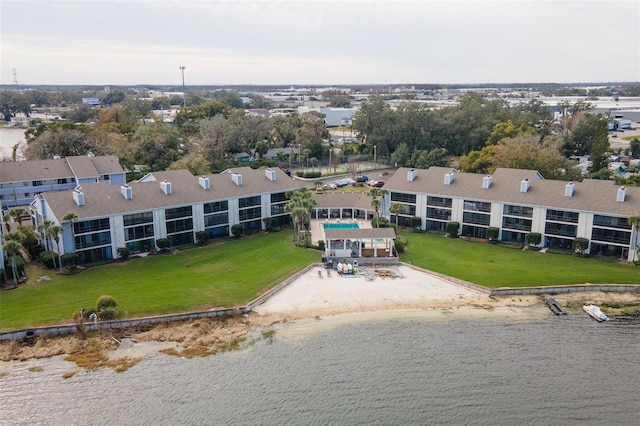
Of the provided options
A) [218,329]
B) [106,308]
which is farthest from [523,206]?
[106,308]

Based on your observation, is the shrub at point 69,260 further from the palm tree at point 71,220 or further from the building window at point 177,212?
the building window at point 177,212

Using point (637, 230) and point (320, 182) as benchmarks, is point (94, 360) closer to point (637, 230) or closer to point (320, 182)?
point (637, 230)

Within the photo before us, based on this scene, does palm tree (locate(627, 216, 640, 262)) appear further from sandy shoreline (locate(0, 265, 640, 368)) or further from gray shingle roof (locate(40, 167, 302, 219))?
gray shingle roof (locate(40, 167, 302, 219))

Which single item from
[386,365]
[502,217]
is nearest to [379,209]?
[502,217]

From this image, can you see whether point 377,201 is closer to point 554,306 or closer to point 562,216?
point 562,216

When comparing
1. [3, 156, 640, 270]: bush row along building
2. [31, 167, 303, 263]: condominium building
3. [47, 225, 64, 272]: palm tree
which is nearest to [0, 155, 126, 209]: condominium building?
[31, 167, 303, 263]: condominium building
